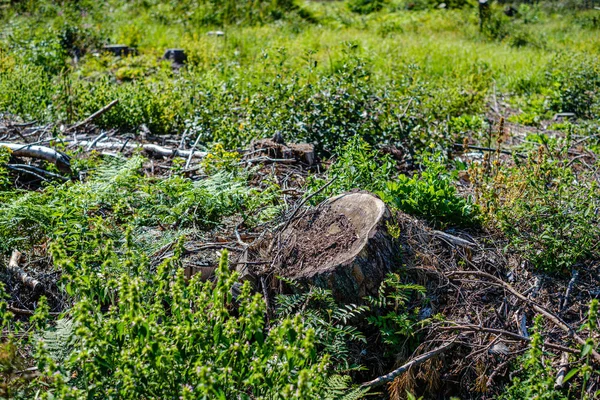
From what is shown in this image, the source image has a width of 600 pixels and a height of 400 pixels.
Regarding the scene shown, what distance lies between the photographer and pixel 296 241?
12.6 ft

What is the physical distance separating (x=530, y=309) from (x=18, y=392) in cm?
277

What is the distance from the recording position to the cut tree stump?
3537mm

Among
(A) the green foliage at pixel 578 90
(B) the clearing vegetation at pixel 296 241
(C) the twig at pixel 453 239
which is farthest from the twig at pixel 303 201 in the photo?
(A) the green foliage at pixel 578 90

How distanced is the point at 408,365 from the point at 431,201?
4.35 ft

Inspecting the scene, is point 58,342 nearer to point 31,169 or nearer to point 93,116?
point 31,169

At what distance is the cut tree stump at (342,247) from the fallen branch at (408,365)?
44 centimetres

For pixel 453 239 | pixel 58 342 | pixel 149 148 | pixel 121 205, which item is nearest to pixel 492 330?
pixel 453 239

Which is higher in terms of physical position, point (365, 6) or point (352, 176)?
point (352, 176)

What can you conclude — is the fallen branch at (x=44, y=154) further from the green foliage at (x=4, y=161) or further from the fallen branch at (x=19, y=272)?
the fallen branch at (x=19, y=272)

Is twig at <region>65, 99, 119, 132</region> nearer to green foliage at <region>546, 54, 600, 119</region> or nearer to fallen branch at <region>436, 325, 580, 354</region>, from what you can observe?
fallen branch at <region>436, 325, 580, 354</region>

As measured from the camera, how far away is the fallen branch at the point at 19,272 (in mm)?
3926

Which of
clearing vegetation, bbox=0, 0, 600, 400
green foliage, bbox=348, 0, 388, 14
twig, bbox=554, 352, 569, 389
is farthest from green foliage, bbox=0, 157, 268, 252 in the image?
green foliage, bbox=348, 0, 388, 14

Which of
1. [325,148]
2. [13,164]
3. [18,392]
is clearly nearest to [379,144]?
[325,148]

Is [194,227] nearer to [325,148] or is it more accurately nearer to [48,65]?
[325,148]
